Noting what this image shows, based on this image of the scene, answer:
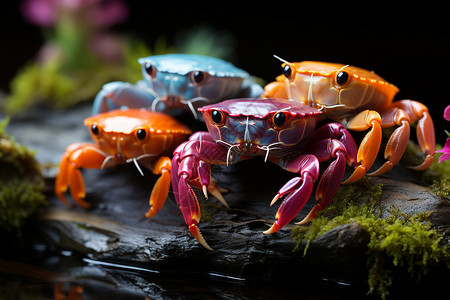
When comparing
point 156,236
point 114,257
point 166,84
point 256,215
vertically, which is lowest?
point 114,257

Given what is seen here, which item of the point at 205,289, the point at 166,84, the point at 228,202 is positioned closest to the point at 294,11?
the point at 166,84

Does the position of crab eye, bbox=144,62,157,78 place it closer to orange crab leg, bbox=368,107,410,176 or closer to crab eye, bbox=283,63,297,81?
crab eye, bbox=283,63,297,81

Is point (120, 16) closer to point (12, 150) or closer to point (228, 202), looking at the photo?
point (12, 150)

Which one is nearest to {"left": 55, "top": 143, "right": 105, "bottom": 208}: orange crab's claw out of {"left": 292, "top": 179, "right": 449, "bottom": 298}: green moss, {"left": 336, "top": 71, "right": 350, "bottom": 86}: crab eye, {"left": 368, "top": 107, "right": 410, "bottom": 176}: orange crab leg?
{"left": 292, "top": 179, "right": 449, "bottom": 298}: green moss

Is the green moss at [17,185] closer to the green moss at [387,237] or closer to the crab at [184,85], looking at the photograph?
the crab at [184,85]

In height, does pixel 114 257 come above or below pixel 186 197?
below

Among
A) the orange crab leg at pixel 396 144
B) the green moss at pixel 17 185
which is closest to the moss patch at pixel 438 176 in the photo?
the orange crab leg at pixel 396 144
